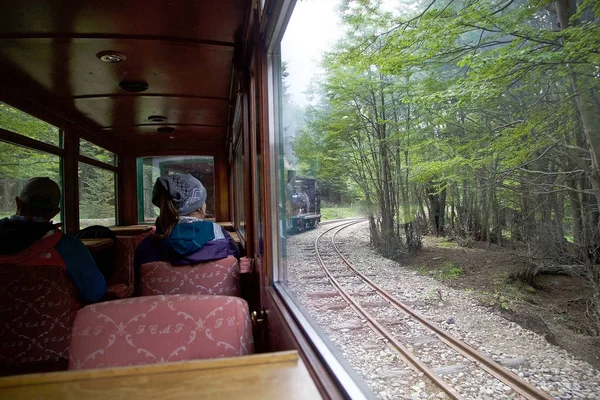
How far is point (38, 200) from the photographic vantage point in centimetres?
194

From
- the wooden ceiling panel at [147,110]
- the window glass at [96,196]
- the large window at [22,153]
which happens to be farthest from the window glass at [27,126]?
the window glass at [96,196]

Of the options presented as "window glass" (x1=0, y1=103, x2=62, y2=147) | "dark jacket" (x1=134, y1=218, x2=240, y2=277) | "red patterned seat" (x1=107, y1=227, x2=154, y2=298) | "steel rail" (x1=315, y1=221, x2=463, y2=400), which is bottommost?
"steel rail" (x1=315, y1=221, x2=463, y2=400)

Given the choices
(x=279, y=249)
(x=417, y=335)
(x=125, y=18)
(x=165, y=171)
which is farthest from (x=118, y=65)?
(x=165, y=171)

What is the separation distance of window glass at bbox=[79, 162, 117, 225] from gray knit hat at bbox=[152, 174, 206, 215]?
10.2ft

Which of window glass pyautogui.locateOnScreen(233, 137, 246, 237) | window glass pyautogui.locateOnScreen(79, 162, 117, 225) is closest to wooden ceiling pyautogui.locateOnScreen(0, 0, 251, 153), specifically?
window glass pyautogui.locateOnScreen(233, 137, 246, 237)

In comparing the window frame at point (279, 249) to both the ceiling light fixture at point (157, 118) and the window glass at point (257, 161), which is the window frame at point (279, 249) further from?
the ceiling light fixture at point (157, 118)

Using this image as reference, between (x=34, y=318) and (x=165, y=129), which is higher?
(x=165, y=129)

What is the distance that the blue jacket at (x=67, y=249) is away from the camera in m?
1.68

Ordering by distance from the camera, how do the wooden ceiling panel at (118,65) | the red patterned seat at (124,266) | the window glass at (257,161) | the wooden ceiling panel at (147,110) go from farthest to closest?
the wooden ceiling panel at (147,110) → the red patterned seat at (124,266) → the wooden ceiling panel at (118,65) → the window glass at (257,161)

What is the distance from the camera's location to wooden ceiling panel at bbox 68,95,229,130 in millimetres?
3629

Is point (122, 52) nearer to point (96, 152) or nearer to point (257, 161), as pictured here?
point (257, 161)

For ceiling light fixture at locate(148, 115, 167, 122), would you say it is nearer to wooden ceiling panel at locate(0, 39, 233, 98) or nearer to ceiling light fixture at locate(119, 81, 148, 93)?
wooden ceiling panel at locate(0, 39, 233, 98)

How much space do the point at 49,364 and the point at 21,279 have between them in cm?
43

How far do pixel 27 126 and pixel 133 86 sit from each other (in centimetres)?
113
